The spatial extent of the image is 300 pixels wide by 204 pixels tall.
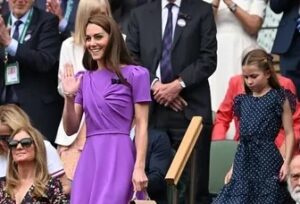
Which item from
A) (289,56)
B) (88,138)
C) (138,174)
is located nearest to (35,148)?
(88,138)

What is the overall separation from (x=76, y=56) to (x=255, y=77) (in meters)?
1.88

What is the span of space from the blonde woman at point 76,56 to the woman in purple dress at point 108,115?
4.87 feet

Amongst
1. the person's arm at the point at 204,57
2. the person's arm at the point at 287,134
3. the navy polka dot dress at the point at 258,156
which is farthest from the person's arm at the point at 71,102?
the person's arm at the point at 204,57

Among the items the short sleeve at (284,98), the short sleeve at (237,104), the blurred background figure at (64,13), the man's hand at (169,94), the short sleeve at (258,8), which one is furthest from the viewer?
the blurred background figure at (64,13)

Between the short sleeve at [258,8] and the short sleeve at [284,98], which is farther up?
the short sleeve at [258,8]

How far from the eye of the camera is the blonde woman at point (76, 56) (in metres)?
9.44

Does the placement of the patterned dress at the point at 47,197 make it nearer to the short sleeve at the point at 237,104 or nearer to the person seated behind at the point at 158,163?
the person seated behind at the point at 158,163

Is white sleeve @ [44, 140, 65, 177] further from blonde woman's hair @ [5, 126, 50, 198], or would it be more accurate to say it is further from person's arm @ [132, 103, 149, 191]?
person's arm @ [132, 103, 149, 191]

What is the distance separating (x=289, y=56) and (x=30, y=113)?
2445 mm

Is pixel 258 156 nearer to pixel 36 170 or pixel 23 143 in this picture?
pixel 36 170

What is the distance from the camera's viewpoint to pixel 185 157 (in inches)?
342

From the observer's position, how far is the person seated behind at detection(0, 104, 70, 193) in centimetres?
885

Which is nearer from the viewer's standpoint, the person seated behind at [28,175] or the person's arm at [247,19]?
the person seated behind at [28,175]

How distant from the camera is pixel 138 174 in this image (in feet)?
24.4
